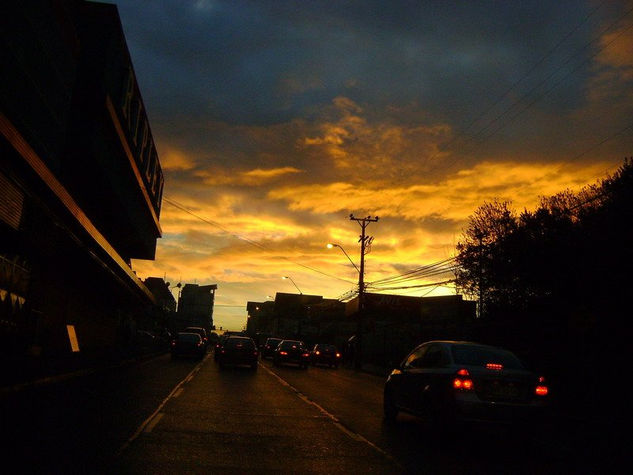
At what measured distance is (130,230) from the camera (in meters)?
42.2

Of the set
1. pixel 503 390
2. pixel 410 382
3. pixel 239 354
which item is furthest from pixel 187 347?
pixel 503 390

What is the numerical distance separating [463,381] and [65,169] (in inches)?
907

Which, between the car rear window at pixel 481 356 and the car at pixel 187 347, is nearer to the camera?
the car rear window at pixel 481 356

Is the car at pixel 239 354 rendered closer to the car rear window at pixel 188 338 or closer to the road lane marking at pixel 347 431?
the car rear window at pixel 188 338

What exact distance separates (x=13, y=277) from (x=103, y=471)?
16.1 meters

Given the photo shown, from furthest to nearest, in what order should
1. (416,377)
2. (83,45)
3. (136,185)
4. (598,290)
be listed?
1. (136,185)
2. (83,45)
3. (598,290)
4. (416,377)

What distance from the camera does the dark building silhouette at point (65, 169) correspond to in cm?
1614

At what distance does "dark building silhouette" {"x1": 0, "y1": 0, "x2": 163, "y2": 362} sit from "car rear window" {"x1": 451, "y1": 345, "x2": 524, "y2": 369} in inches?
368

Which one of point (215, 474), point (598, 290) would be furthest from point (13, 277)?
point (598, 290)

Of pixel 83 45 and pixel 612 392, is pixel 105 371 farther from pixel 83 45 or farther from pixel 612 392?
pixel 612 392

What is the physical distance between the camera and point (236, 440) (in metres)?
9.12

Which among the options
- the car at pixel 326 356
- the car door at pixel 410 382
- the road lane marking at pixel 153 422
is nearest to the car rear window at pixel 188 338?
the car at pixel 326 356

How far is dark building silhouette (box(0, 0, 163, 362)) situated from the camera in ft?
53.0

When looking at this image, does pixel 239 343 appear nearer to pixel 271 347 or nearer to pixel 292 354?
pixel 292 354
